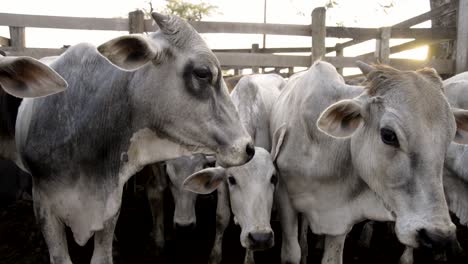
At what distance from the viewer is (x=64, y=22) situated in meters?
6.15

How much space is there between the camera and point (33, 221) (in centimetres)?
544

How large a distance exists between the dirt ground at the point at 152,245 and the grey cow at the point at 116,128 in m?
1.66

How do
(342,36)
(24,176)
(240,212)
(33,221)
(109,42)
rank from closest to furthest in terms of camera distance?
(109,42) → (240,212) → (24,176) → (33,221) → (342,36)

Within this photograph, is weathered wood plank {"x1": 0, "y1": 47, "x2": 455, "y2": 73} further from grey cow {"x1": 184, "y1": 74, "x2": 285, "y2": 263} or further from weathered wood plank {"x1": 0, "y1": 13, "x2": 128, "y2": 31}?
grey cow {"x1": 184, "y1": 74, "x2": 285, "y2": 263}

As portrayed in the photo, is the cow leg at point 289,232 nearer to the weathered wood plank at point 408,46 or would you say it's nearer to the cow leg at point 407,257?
the cow leg at point 407,257

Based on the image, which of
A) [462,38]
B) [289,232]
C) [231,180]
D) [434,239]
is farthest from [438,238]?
[462,38]

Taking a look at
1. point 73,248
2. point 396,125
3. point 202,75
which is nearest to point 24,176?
point 73,248

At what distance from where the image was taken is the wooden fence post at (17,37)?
6.20 metres

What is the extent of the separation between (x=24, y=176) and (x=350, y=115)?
3.10 m

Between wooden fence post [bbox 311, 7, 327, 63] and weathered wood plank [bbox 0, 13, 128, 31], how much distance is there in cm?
261

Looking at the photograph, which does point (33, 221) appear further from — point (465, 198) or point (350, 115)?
point (465, 198)

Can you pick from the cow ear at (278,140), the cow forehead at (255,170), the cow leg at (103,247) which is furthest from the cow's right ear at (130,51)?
the cow ear at (278,140)

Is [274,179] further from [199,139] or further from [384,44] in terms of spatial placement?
[384,44]

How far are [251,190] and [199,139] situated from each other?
0.85 m
